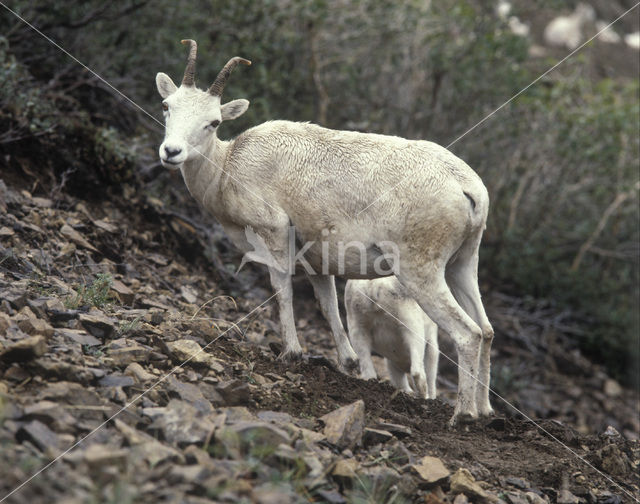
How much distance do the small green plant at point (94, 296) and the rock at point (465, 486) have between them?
10.9ft

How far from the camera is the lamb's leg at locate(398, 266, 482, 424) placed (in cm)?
605

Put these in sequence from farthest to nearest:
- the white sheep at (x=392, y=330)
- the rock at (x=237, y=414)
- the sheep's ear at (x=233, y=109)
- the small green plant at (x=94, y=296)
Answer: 1. the white sheep at (x=392, y=330)
2. the sheep's ear at (x=233, y=109)
3. the small green plant at (x=94, y=296)
4. the rock at (x=237, y=414)

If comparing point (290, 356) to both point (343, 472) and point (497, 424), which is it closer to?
point (497, 424)

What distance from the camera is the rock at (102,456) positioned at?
3.48 metres

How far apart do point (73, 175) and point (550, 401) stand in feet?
27.4

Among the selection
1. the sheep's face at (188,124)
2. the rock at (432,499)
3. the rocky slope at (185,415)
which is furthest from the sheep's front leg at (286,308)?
the rock at (432,499)

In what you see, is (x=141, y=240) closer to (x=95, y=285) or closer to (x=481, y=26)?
(x=95, y=285)

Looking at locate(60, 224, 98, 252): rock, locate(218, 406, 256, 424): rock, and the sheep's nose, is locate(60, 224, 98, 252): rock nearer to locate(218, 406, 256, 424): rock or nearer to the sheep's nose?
the sheep's nose

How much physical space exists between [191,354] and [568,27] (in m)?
25.7

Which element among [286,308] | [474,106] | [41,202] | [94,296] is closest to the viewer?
[94,296]

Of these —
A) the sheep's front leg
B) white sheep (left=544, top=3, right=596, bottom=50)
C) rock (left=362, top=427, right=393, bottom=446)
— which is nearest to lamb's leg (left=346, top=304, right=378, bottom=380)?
the sheep's front leg

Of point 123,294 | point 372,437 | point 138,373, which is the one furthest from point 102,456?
point 123,294

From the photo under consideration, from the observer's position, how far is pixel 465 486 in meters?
4.67

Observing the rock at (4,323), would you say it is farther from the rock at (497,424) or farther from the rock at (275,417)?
the rock at (497,424)
